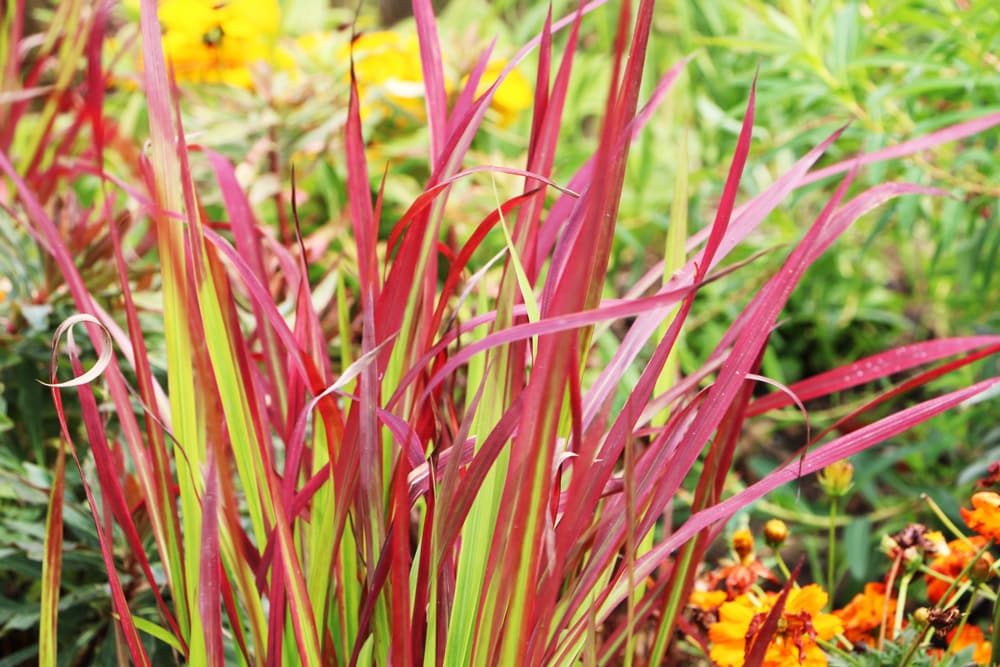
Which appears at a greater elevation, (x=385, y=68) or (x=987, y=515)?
(x=385, y=68)

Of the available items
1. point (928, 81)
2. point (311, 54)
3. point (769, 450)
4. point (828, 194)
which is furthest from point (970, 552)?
point (311, 54)

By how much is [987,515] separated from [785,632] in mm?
174

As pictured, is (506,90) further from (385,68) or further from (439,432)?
(439,432)

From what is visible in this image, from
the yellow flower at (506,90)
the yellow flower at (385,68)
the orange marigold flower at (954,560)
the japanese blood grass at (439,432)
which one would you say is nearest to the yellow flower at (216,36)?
the yellow flower at (385,68)

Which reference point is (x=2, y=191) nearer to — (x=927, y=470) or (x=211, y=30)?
(x=211, y=30)

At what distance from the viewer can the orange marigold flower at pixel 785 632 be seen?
2.24 ft

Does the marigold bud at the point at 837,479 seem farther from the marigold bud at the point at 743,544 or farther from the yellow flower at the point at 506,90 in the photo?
the yellow flower at the point at 506,90

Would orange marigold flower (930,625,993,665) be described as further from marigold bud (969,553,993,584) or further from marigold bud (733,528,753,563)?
marigold bud (733,528,753,563)

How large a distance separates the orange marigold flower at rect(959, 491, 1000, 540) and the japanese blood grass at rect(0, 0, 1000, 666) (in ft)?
0.45

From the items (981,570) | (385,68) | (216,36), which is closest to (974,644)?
(981,570)

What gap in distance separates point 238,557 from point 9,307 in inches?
23.8

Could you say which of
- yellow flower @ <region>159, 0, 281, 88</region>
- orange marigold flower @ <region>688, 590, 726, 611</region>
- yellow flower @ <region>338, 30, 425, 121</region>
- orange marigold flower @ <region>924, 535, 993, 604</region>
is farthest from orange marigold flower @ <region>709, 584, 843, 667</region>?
yellow flower @ <region>159, 0, 281, 88</region>

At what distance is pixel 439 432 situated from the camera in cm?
68

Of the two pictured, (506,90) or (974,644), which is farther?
(506,90)
